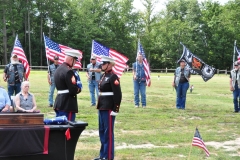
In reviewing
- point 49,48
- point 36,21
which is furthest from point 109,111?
point 36,21

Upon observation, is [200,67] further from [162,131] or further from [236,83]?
[162,131]

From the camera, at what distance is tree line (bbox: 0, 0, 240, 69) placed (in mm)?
66625

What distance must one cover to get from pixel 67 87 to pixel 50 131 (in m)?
1.13

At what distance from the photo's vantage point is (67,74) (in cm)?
621

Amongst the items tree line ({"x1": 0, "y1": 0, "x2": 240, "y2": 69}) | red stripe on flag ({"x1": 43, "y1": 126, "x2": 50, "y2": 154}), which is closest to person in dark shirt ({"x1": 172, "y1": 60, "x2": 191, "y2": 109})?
red stripe on flag ({"x1": 43, "y1": 126, "x2": 50, "y2": 154})

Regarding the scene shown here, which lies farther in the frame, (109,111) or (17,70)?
(17,70)

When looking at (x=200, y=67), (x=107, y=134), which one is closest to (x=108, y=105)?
(x=107, y=134)

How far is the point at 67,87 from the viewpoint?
6.36 meters

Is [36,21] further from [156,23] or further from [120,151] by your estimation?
[120,151]

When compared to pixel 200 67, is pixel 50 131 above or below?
below

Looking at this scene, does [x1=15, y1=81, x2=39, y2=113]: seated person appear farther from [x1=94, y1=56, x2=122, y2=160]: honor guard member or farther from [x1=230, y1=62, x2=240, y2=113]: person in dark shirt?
[x1=230, y1=62, x2=240, y2=113]: person in dark shirt

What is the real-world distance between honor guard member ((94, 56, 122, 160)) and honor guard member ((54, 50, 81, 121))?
463mm

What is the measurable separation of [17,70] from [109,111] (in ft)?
18.7

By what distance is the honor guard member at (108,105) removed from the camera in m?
6.45
